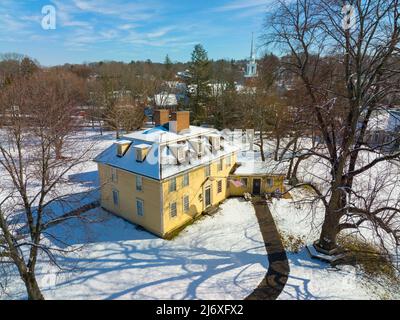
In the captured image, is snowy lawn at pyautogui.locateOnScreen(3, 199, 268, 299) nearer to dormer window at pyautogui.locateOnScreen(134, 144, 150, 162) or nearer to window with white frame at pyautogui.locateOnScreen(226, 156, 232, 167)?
dormer window at pyautogui.locateOnScreen(134, 144, 150, 162)

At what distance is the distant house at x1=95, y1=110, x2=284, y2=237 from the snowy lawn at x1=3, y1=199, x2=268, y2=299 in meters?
1.13

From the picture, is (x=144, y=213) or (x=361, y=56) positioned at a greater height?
(x=361, y=56)

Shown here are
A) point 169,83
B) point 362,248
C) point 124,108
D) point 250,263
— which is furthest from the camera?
point 169,83

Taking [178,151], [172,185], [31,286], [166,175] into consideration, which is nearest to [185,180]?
[172,185]

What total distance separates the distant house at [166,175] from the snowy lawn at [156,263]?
1.13 metres

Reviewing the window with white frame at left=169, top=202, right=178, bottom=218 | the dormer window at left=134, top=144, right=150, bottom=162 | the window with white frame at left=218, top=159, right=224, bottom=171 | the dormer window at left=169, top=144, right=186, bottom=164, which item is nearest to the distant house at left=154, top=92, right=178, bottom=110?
the window with white frame at left=218, top=159, right=224, bottom=171

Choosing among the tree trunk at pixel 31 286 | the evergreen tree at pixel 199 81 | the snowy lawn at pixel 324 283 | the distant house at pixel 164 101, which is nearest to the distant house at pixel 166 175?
the tree trunk at pixel 31 286

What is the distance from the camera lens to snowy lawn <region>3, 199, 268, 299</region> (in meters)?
11.9

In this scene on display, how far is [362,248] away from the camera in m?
15.5

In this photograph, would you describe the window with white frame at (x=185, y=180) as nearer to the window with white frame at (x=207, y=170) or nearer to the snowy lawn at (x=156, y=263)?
the window with white frame at (x=207, y=170)
